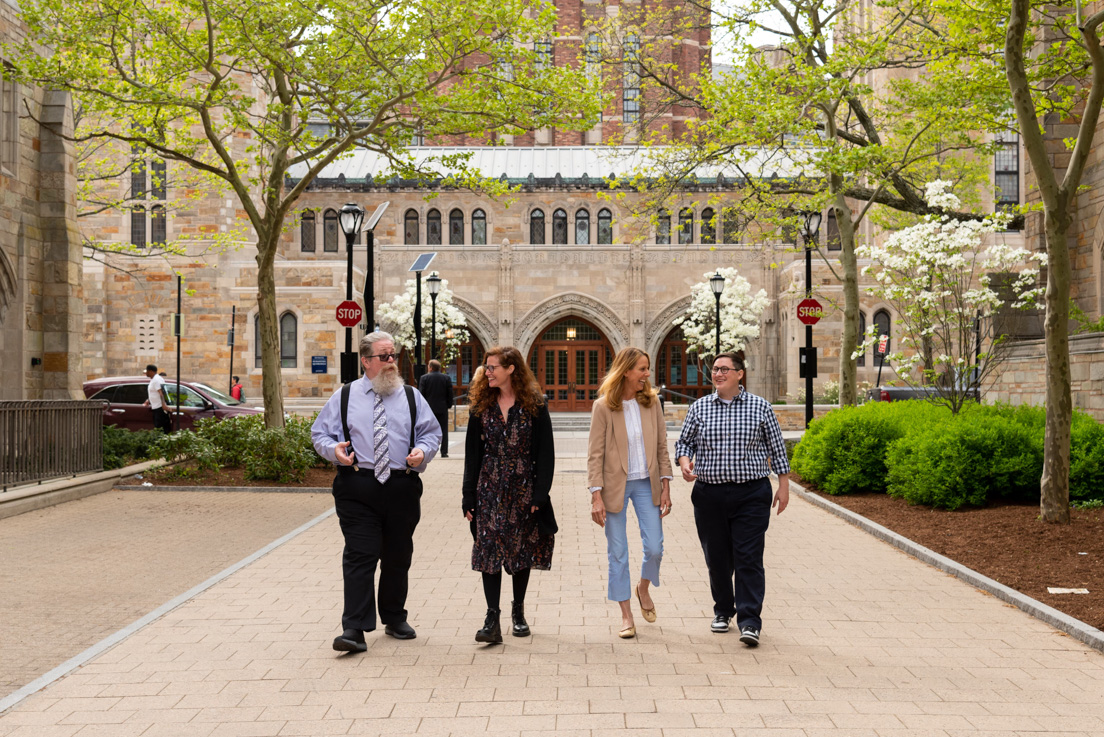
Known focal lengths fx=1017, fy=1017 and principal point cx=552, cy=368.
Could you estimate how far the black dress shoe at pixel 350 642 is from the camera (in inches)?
234

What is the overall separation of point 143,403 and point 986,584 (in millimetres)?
18604

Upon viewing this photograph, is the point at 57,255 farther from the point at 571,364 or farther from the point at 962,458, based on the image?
the point at 571,364

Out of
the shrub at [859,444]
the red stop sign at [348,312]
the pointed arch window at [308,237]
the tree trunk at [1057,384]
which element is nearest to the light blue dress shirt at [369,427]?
the tree trunk at [1057,384]

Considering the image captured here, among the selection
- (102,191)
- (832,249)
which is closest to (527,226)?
(832,249)

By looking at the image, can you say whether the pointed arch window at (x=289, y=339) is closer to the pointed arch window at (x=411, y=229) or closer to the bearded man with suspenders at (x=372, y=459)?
the pointed arch window at (x=411, y=229)

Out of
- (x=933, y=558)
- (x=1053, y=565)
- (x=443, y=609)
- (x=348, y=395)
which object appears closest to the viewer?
(x=348, y=395)

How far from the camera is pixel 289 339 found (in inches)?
1578

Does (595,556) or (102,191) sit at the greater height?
(102,191)

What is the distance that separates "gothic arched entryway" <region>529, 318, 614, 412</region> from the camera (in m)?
45.2

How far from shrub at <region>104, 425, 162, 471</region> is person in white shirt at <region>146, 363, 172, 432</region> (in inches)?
39.4

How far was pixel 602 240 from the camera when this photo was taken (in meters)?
45.5

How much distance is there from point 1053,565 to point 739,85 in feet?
37.5

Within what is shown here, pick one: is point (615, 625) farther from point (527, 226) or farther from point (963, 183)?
point (527, 226)

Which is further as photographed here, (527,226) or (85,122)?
(527,226)
